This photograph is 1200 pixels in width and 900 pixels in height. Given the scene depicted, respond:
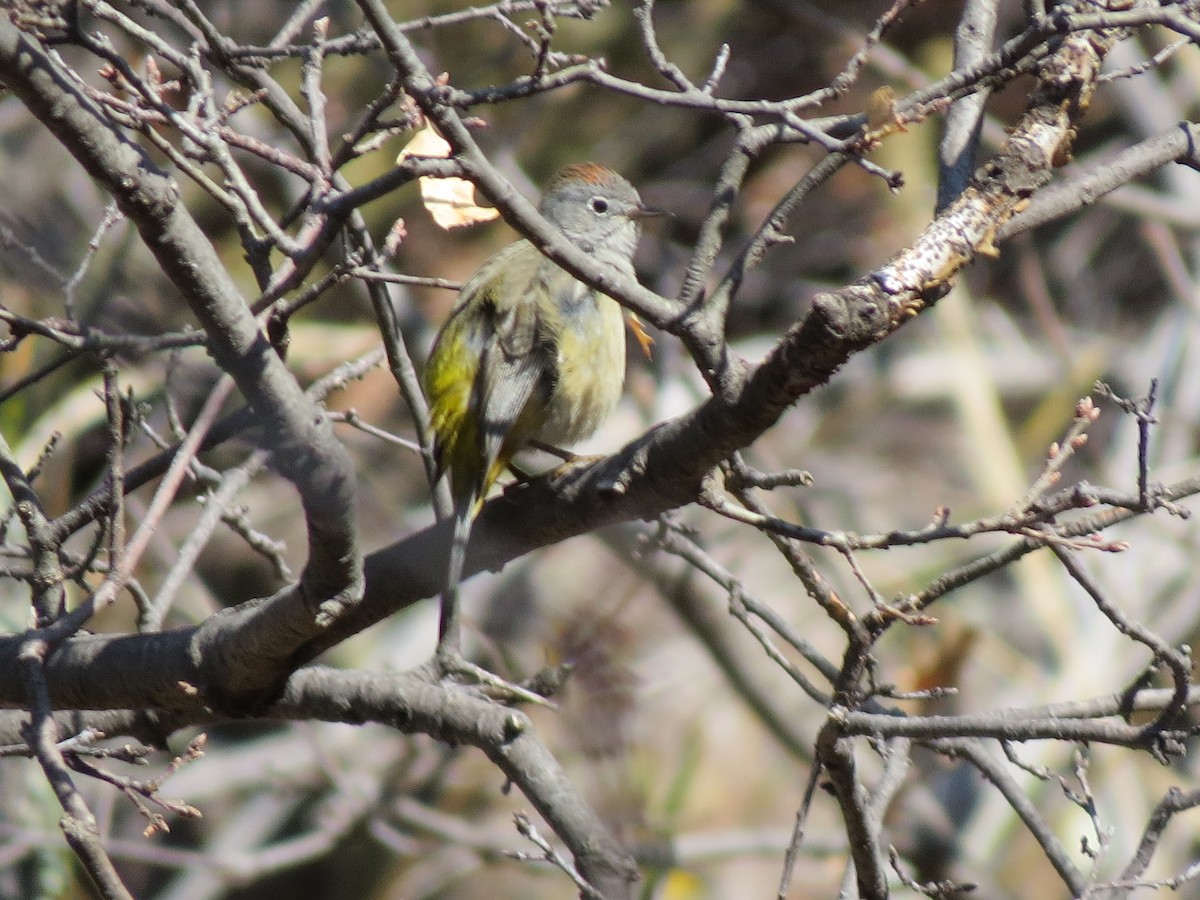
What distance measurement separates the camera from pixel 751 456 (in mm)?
7906

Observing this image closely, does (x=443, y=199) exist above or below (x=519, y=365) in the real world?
below

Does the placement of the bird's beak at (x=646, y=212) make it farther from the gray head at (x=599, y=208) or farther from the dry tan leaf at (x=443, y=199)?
the dry tan leaf at (x=443, y=199)

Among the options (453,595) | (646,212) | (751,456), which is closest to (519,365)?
(646,212)

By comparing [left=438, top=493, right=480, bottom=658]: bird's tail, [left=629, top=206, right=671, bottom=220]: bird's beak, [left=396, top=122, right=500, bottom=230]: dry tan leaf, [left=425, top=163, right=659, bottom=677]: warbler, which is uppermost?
[left=629, top=206, right=671, bottom=220]: bird's beak

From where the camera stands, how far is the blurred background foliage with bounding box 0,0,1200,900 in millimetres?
6531

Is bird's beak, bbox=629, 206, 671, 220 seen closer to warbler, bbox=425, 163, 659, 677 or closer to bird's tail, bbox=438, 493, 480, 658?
warbler, bbox=425, 163, 659, 677

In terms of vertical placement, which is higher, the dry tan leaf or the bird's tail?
the dry tan leaf

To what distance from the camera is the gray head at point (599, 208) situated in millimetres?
5473

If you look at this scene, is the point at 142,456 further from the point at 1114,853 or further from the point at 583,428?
the point at 1114,853

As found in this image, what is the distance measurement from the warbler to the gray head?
18.5 inches

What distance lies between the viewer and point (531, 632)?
24.7ft

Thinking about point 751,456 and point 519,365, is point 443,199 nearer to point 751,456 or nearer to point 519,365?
point 519,365

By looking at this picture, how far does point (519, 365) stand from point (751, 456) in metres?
3.62

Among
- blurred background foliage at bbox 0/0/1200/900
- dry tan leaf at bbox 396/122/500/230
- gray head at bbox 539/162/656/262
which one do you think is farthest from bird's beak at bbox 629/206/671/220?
dry tan leaf at bbox 396/122/500/230
